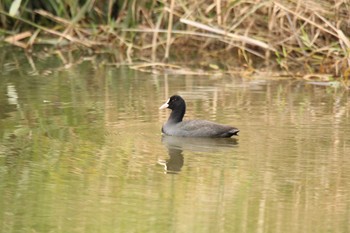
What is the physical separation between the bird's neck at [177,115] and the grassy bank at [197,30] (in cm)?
326

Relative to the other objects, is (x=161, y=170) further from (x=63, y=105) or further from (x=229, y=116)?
(x=63, y=105)

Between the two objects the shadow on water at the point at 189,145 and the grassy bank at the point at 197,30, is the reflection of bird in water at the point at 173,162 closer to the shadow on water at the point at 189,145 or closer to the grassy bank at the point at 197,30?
the shadow on water at the point at 189,145

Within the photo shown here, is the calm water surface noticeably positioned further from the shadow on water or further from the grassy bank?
the grassy bank

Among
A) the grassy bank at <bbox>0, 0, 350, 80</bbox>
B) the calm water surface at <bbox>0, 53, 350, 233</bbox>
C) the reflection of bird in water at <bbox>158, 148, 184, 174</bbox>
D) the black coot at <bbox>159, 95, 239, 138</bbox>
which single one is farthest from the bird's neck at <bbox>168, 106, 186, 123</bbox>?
the grassy bank at <bbox>0, 0, 350, 80</bbox>

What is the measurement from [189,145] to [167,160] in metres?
0.71

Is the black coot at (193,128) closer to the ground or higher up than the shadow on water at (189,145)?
higher up

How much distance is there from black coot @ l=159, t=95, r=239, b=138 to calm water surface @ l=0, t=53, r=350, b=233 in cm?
8

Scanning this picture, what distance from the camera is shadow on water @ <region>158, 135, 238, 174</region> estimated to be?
863 centimetres

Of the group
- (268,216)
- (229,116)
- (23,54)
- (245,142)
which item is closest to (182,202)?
(268,216)

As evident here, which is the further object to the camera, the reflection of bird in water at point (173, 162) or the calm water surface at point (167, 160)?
the reflection of bird in water at point (173, 162)

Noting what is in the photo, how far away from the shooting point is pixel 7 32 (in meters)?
16.1

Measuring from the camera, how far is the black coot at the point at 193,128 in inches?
366

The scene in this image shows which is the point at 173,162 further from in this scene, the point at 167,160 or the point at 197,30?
the point at 197,30

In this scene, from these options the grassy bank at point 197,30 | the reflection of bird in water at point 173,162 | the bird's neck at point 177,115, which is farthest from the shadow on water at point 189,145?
the grassy bank at point 197,30
